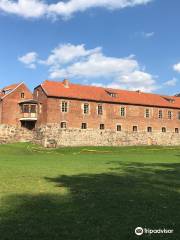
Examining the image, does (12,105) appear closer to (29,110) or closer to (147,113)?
(29,110)

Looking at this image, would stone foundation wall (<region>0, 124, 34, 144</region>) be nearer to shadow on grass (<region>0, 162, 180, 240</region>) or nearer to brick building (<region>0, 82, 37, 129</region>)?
brick building (<region>0, 82, 37, 129</region>)

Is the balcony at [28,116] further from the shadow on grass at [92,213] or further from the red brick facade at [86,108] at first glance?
the shadow on grass at [92,213]

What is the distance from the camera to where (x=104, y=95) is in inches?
2283

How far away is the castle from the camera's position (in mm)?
52562

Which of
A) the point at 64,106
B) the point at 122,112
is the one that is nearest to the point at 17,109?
the point at 64,106

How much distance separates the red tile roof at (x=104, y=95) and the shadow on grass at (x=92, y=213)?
39480 mm

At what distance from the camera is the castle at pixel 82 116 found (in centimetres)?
5256

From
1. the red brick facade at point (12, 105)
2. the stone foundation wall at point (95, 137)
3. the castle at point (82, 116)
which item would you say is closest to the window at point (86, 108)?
the castle at point (82, 116)

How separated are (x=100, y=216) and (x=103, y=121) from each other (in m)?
46.7

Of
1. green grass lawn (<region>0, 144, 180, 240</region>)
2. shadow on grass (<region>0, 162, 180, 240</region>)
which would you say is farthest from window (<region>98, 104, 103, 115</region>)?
shadow on grass (<region>0, 162, 180, 240</region>)

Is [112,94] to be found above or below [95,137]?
above

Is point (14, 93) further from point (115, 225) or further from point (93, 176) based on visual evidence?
point (115, 225)

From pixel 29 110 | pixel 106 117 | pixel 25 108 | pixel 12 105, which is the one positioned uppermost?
pixel 12 105

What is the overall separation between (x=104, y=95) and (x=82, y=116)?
20.2 feet
